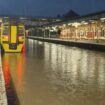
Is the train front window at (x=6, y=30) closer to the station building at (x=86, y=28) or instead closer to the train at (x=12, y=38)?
the train at (x=12, y=38)

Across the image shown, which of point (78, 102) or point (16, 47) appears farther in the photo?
point (16, 47)

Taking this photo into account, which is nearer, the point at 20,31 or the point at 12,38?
the point at 12,38

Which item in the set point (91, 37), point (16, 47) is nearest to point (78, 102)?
point (16, 47)

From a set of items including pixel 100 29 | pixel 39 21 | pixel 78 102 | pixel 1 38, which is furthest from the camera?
pixel 39 21

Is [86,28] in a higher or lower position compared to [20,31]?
higher

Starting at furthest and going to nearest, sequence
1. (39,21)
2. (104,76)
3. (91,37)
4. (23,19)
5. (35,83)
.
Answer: (39,21)
(23,19)
(91,37)
(104,76)
(35,83)

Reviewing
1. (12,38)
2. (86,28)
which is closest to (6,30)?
(12,38)

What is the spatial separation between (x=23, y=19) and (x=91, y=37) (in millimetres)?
67059

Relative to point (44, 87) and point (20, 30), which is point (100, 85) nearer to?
point (44, 87)

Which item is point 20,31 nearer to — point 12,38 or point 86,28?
point 12,38

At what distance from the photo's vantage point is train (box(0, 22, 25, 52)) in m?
31.9

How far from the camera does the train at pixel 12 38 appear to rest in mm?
31859

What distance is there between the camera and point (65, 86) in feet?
40.8

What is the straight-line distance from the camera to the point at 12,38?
105 ft
